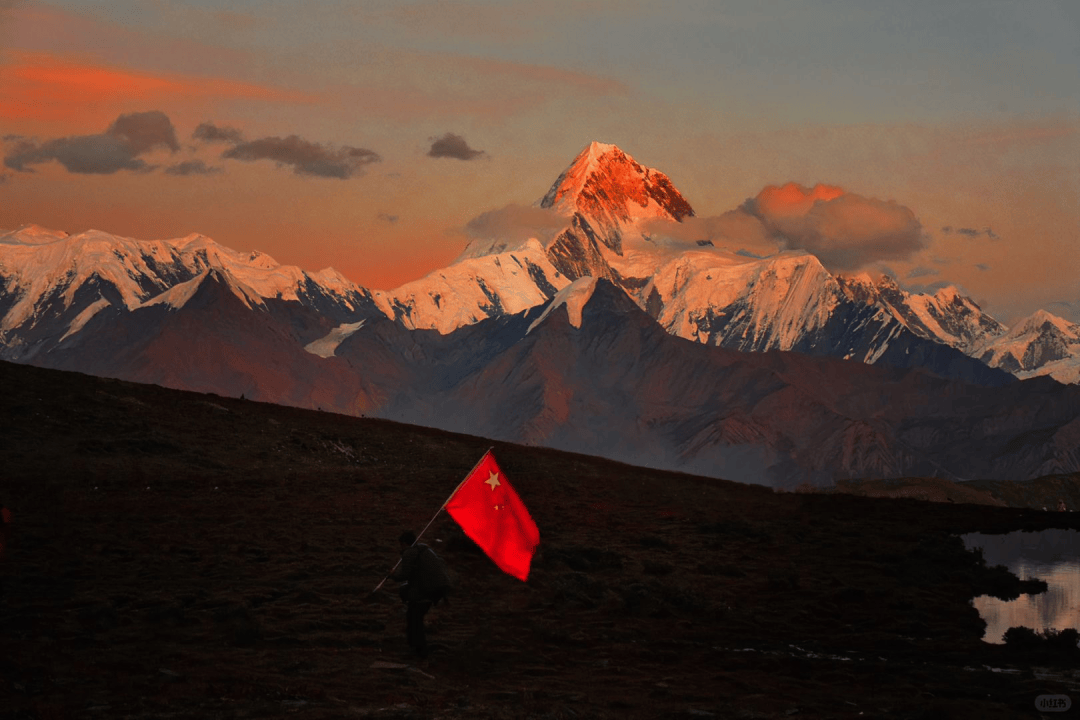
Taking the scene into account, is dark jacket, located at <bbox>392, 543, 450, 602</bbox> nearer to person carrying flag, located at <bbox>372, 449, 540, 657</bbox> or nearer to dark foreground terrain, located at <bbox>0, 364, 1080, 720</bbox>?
dark foreground terrain, located at <bbox>0, 364, 1080, 720</bbox>

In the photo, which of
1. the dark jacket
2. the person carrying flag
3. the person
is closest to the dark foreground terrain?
the person

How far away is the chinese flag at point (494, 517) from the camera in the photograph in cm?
2778

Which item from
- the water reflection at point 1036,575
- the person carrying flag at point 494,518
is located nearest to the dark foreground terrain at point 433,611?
the water reflection at point 1036,575

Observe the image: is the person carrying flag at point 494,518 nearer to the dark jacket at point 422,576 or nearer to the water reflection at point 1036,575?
the dark jacket at point 422,576

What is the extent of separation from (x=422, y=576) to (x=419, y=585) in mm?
182

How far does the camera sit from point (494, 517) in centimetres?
2819

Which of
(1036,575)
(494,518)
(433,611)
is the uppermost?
(1036,575)

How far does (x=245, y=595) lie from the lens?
2870 cm

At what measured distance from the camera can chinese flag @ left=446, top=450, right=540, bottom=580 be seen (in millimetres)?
27781

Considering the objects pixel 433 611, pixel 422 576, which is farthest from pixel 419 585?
pixel 433 611

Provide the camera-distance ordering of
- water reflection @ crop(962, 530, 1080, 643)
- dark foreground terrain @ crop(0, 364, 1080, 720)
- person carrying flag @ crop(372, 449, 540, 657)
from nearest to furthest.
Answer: dark foreground terrain @ crop(0, 364, 1080, 720), person carrying flag @ crop(372, 449, 540, 657), water reflection @ crop(962, 530, 1080, 643)

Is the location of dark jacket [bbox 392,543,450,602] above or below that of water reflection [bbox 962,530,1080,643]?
below

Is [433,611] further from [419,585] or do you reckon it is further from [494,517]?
[419,585]

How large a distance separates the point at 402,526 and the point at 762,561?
11660mm
